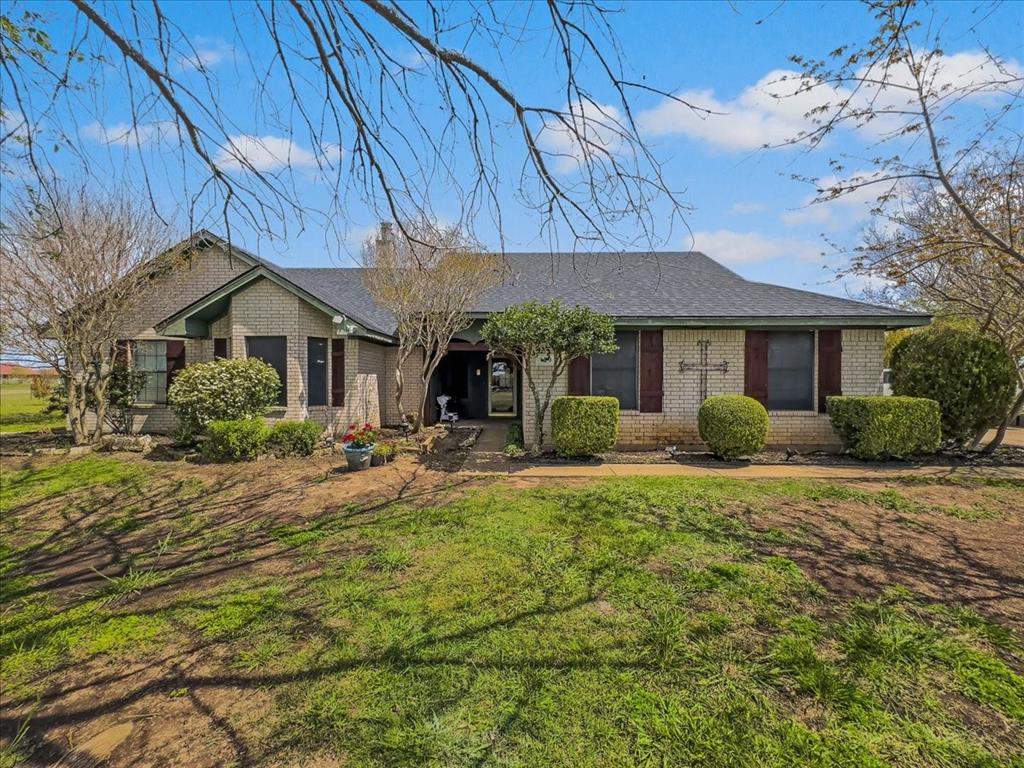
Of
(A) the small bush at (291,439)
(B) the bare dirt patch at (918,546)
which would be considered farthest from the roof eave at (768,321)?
(A) the small bush at (291,439)

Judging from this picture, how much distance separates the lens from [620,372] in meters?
10.3

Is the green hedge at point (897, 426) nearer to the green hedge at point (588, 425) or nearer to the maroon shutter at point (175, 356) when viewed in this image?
the green hedge at point (588, 425)

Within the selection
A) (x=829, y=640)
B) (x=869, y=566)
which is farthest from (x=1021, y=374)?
(x=829, y=640)

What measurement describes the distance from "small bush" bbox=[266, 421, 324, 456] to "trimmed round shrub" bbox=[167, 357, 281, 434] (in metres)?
1.10

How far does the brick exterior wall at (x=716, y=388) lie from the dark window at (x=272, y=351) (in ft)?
19.2

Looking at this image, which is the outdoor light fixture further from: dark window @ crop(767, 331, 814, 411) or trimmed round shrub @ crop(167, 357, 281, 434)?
dark window @ crop(767, 331, 814, 411)

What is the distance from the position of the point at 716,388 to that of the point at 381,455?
285 inches

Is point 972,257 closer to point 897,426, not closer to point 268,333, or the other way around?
A: point 897,426

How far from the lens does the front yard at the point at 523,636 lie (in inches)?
90.6

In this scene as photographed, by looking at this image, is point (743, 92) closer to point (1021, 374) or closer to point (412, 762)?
point (412, 762)

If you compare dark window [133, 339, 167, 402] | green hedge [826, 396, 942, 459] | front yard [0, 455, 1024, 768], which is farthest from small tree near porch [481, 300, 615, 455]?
dark window [133, 339, 167, 402]

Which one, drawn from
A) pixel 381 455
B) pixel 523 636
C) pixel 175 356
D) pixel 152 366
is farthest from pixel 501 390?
pixel 523 636

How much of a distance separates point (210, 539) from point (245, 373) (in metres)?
5.72

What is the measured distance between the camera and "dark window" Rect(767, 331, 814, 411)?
10078mm
